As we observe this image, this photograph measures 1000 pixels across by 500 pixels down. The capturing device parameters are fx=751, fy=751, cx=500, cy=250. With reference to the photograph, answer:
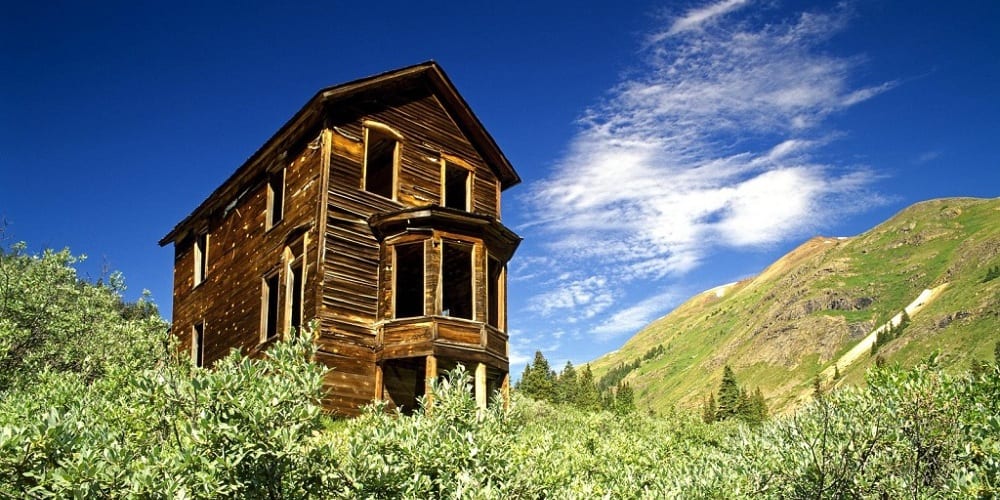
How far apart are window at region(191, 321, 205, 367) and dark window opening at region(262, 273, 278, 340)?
197 inches

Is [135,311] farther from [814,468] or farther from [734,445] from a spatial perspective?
[814,468]

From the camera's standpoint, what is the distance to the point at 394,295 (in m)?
23.5

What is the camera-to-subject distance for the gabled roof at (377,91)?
24.3 m

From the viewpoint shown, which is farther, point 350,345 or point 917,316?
point 917,316

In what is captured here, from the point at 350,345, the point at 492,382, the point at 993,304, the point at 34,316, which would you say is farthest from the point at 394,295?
the point at 993,304

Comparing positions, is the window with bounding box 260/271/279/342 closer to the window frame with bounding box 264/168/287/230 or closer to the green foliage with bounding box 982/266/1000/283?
the window frame with bounding box 264/168/287/230

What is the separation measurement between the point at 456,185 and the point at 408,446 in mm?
21724

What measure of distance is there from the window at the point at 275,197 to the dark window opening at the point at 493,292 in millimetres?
7654

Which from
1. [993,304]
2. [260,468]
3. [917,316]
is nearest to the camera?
[260,468]

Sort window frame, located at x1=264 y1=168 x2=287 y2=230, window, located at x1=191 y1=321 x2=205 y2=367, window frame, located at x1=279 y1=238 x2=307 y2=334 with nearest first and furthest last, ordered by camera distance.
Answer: window frame, located at x1=279 y1=238 x2=307 y2=334 < window frame, located at x1=264 y1=168 x2=287 y2=230 < window, located at x1=191 y1=321 x2=205 y2=367

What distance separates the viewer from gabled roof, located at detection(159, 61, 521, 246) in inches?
956

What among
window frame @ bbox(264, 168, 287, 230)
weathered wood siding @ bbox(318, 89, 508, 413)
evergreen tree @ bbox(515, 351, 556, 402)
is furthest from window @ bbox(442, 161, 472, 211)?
evergreen tree @ bbox(515, 351, 556, 402)

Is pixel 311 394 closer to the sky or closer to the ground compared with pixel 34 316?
closer to the ground

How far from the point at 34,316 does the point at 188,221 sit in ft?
25.1
